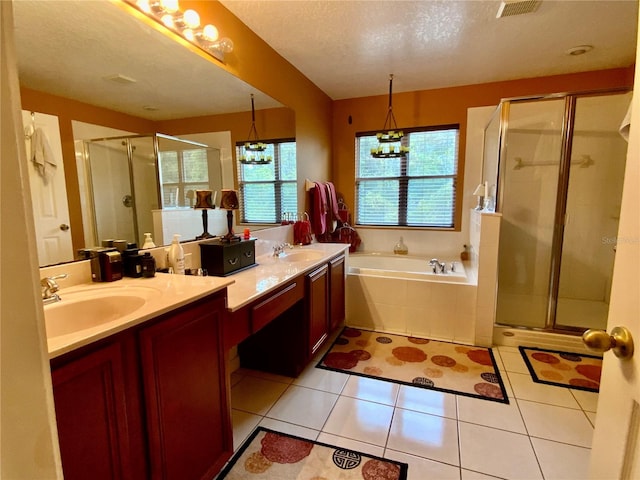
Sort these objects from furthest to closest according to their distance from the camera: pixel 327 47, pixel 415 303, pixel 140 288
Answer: pixel 415 303
pixel 327 47
pixel 140 288

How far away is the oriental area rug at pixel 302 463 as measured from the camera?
1.47 metres

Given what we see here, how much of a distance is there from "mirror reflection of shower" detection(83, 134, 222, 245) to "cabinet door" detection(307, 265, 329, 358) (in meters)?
0.96

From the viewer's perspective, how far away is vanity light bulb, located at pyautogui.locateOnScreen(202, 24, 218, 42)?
1.84m

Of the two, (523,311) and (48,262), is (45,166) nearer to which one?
(48,262)

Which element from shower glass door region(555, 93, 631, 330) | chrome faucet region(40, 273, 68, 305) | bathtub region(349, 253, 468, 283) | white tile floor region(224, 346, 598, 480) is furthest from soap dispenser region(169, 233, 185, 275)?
shower glass door region(555, 93, 631, 330)

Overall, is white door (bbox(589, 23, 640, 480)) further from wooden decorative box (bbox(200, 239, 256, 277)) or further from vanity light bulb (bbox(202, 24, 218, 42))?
vanity light bulb (bbox(202, 24, 218, 42))

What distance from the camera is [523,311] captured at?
308cm

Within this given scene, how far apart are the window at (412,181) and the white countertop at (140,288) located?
289 centimetres

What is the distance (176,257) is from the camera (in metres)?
1.70

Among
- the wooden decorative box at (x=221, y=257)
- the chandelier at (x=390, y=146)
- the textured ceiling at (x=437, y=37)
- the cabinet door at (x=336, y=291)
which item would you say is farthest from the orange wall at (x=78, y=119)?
the chandelier at (x=390, y=146)

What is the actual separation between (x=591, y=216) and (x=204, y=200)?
349cm

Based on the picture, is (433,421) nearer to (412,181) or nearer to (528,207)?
(528,207)

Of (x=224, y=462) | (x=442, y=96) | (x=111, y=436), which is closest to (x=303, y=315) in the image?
(x=224, y=462)

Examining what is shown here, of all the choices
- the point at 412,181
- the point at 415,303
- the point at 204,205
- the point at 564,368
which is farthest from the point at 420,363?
the point at 412,181
